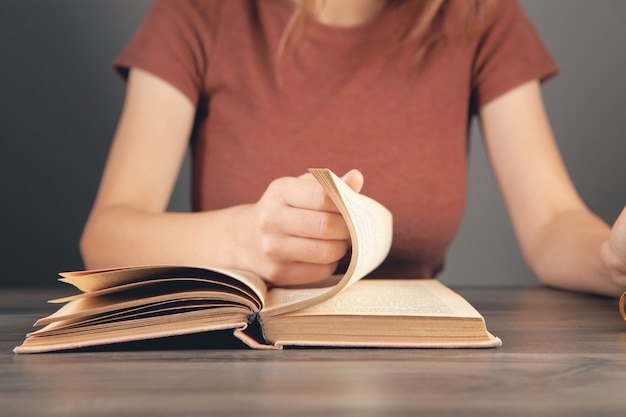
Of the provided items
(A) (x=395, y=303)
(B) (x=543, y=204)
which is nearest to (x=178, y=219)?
(A) (x=395, y=303)

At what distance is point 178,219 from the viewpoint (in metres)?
0.91

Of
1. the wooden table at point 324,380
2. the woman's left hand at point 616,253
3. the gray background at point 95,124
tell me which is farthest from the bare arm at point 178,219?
the gray background at point 95,124

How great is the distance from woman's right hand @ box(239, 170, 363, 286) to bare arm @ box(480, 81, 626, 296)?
383 millimetres

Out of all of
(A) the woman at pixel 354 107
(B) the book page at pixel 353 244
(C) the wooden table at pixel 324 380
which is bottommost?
(C) the wooden table at pixel 324 380

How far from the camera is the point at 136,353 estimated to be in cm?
57

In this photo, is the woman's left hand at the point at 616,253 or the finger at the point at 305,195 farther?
the woman's left hand at the point at 616,253

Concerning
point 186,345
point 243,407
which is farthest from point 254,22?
point 243,407

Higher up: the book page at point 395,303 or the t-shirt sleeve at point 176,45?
the t-shirt sleeve at point 176,45

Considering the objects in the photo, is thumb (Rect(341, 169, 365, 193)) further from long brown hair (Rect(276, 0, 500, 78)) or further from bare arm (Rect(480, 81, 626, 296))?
long brown hair (Rect(276, 0, 500, 78))

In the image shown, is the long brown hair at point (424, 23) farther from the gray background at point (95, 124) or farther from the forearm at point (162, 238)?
the gray background at point (95, 124)

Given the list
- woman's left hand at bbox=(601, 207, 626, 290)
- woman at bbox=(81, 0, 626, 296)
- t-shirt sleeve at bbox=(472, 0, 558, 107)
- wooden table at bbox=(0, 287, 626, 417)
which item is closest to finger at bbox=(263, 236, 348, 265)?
wooden table at bbox=(0, 287, 626, 417)

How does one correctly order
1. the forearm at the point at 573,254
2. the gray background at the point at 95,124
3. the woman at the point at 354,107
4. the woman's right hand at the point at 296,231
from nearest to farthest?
1. the woman's right hand at the point at 296,231
2. the forearm at the point at 573,254
3. the woman at the point at 354,107
4. the gray background at the point at 95,124

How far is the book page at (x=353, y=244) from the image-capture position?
592 millimetres

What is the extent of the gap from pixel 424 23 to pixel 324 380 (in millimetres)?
935
